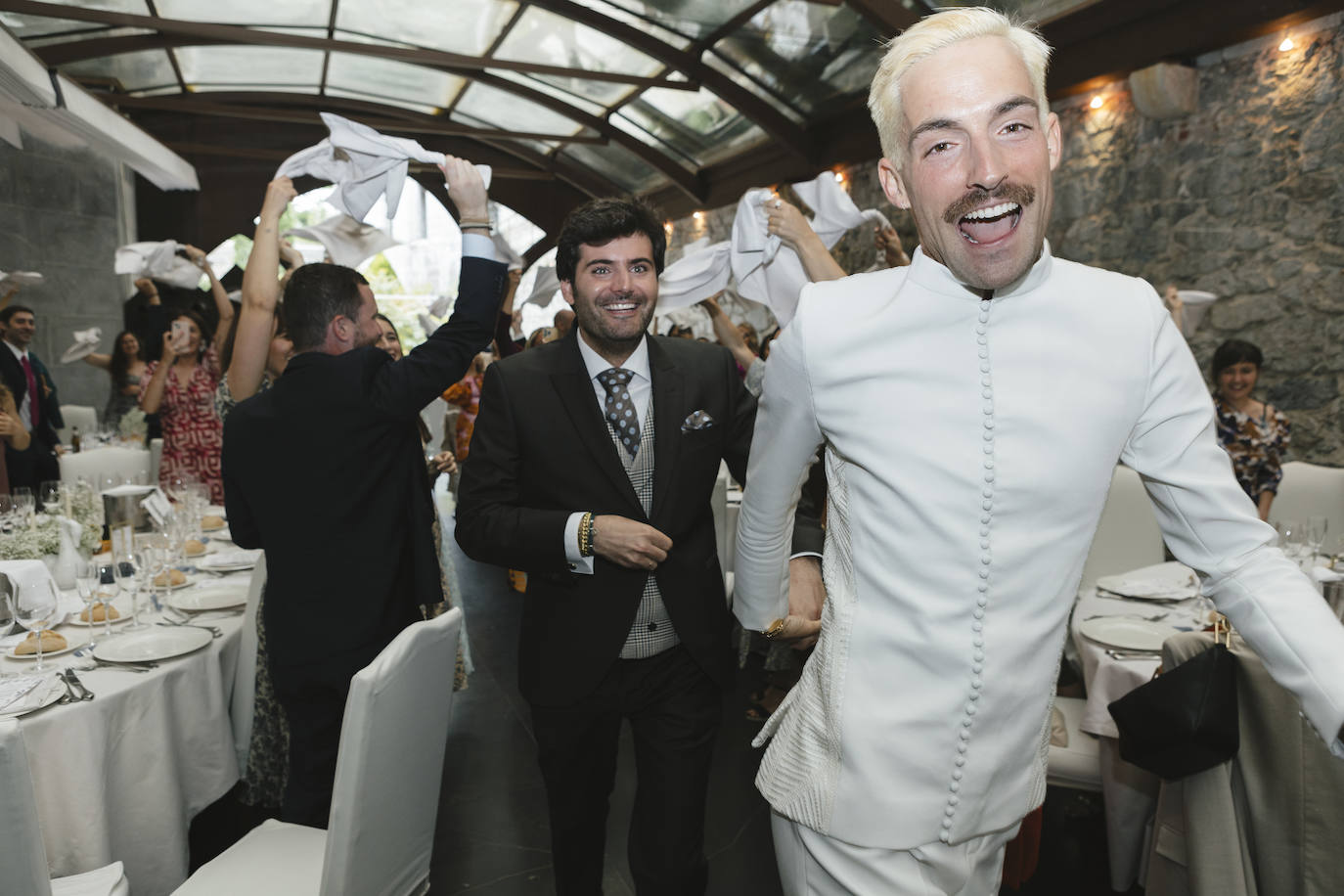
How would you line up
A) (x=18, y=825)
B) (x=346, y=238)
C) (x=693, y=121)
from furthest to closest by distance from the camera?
(x=693, y=121)
(x=346, y=238)
(x=18, y=825)

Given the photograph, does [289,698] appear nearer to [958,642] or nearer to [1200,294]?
[958,642]

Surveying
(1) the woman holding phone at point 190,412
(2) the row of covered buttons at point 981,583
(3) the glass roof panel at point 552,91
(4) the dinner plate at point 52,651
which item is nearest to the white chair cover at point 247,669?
(4) the dinner plate at point 52,651

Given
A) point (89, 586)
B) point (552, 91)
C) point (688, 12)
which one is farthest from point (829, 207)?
point (552, 91)

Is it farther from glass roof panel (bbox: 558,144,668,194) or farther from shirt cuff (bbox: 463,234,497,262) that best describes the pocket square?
glass roof panel (bbox: 558,144,668,194)

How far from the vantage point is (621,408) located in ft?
6.41

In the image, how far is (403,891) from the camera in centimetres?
178

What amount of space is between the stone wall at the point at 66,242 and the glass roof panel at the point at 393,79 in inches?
126

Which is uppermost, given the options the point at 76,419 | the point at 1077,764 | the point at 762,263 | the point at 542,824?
the point at 762,263

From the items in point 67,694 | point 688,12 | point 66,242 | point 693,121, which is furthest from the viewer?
point 693,121

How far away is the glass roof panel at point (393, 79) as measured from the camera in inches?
435

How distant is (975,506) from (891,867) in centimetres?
42

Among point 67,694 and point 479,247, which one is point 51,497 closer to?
point 67,694

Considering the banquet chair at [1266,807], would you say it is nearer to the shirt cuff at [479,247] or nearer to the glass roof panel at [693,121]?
the shirt cuff at [479,247]

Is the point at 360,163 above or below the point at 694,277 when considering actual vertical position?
above
